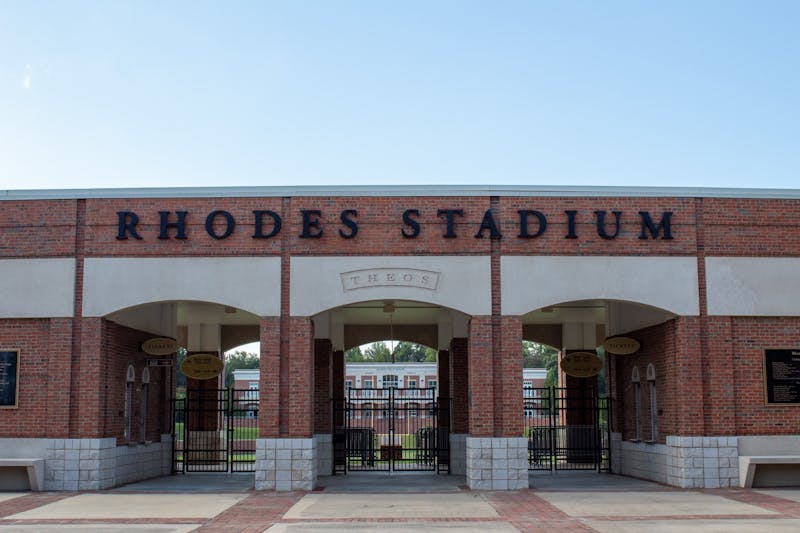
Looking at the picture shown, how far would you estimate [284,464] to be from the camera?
18672 millimetres

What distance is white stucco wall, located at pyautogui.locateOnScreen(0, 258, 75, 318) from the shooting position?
19.2 metres

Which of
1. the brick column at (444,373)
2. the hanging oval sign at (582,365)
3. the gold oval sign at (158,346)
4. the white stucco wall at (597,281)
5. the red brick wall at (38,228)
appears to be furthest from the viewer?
the brick column at (444,373)

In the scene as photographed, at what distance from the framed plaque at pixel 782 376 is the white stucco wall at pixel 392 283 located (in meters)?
5.93

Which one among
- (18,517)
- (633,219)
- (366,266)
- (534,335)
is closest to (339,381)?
(534,335)

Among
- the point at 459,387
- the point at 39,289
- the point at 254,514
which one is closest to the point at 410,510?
the point at 254,514

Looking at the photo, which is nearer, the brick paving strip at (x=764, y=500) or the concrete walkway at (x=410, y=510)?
the concrete walkway at (x=410, y=510)

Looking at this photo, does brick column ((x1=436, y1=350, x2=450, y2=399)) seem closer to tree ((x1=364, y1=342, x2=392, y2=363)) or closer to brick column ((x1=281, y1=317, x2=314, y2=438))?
brick column ((x1=281, y1=317, x2=314, y2=438))

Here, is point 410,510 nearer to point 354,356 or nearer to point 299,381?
point 299,381

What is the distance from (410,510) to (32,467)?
797 centimetres

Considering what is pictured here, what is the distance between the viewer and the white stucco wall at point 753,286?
Answer: 62.8ft

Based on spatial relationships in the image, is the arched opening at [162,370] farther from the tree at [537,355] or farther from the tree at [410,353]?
the tree at [410,353]

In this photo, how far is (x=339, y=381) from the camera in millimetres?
Result: 26922

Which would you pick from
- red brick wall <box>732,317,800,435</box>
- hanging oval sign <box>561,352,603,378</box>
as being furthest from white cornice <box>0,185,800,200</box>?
hanging oval sign <box>561,352,603,378</box>

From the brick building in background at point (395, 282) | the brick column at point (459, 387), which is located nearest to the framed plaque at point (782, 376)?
the brick building in background at point (395, 282)
